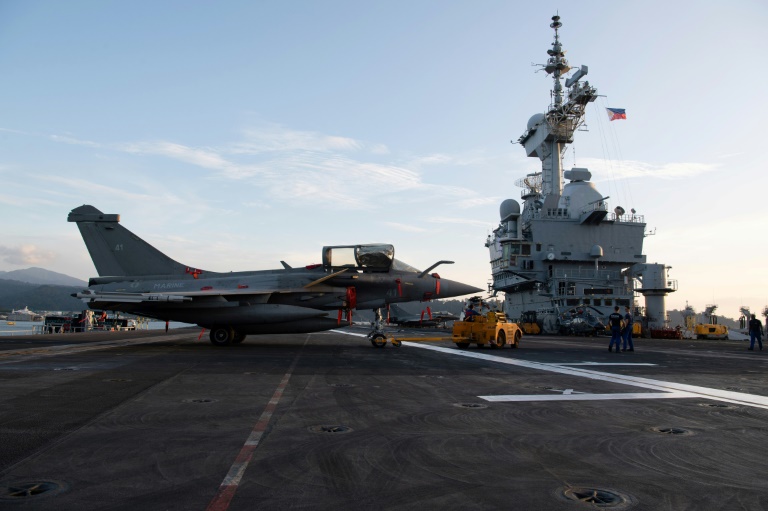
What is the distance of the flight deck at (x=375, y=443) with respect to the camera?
3225 mm

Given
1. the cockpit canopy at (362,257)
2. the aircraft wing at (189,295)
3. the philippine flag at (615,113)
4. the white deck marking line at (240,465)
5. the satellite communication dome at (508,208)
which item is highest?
the philippine flag at (615,113)

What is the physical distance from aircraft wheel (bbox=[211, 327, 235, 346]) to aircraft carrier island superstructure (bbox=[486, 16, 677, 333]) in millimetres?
31722

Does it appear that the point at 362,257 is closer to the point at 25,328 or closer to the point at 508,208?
the point at 508,208

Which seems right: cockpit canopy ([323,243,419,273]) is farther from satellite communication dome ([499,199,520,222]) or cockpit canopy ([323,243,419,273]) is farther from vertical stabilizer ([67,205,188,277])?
satellite communication dome ([499,199,520,222])

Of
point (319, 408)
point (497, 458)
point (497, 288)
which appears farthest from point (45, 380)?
point (497, 288)

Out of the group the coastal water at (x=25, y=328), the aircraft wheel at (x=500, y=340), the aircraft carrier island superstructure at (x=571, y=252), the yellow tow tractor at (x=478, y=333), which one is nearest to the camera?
the yellow tow tractor at (x=478, y=333)

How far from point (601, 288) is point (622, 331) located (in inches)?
1132

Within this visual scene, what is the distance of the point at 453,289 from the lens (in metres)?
18.4

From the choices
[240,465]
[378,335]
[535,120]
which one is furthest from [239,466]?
[535,120]

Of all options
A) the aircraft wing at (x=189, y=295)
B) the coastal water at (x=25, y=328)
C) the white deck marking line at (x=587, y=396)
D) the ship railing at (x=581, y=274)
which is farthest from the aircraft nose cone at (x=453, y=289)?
the ship railing at (x=581, y=274)

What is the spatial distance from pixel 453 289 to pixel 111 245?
13173 millimetres

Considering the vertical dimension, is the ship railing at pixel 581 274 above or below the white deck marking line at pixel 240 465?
above

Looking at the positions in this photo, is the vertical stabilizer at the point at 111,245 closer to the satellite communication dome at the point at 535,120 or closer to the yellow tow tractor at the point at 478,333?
the yellow tow tractor at the point at 478,333

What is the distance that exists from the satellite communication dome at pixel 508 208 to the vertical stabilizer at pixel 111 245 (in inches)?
1643
